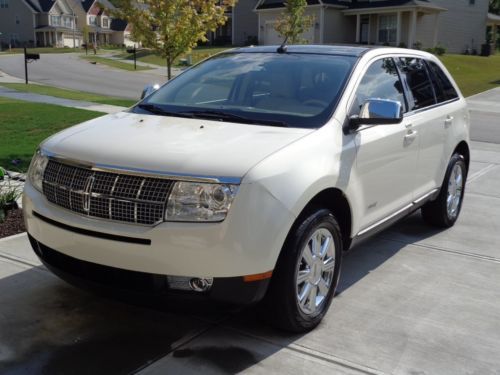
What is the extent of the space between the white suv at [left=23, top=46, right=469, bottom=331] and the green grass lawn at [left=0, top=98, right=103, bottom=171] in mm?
4508

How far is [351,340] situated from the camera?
3.91 meters

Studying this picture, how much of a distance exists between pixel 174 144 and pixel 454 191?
12.5 feet

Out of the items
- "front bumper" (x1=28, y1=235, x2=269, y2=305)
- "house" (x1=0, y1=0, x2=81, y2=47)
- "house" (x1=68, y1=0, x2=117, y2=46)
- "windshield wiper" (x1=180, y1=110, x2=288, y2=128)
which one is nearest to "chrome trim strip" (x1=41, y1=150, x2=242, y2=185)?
"front bumper" (x1=28, y1=235, x2=269, y2=305)

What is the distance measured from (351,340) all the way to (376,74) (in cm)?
215

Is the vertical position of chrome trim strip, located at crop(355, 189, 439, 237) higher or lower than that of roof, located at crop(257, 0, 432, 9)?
lower

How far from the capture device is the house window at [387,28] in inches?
1720

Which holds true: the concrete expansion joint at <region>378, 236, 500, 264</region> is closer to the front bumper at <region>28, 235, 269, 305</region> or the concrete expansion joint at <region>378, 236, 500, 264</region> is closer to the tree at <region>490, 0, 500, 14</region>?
the front bumper at <region>28, 235, 269, 305</region>

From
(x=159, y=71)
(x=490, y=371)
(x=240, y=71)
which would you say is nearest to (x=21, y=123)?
(x=240, y=71)

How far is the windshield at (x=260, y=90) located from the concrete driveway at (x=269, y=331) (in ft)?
4.42

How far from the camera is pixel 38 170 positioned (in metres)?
4.04

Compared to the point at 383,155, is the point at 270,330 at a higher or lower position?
lower

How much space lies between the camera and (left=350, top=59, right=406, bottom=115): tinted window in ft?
15.2

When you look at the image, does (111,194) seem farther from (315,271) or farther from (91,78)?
(91,78)

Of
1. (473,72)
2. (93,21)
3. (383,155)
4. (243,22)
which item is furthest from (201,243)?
(93,21)
